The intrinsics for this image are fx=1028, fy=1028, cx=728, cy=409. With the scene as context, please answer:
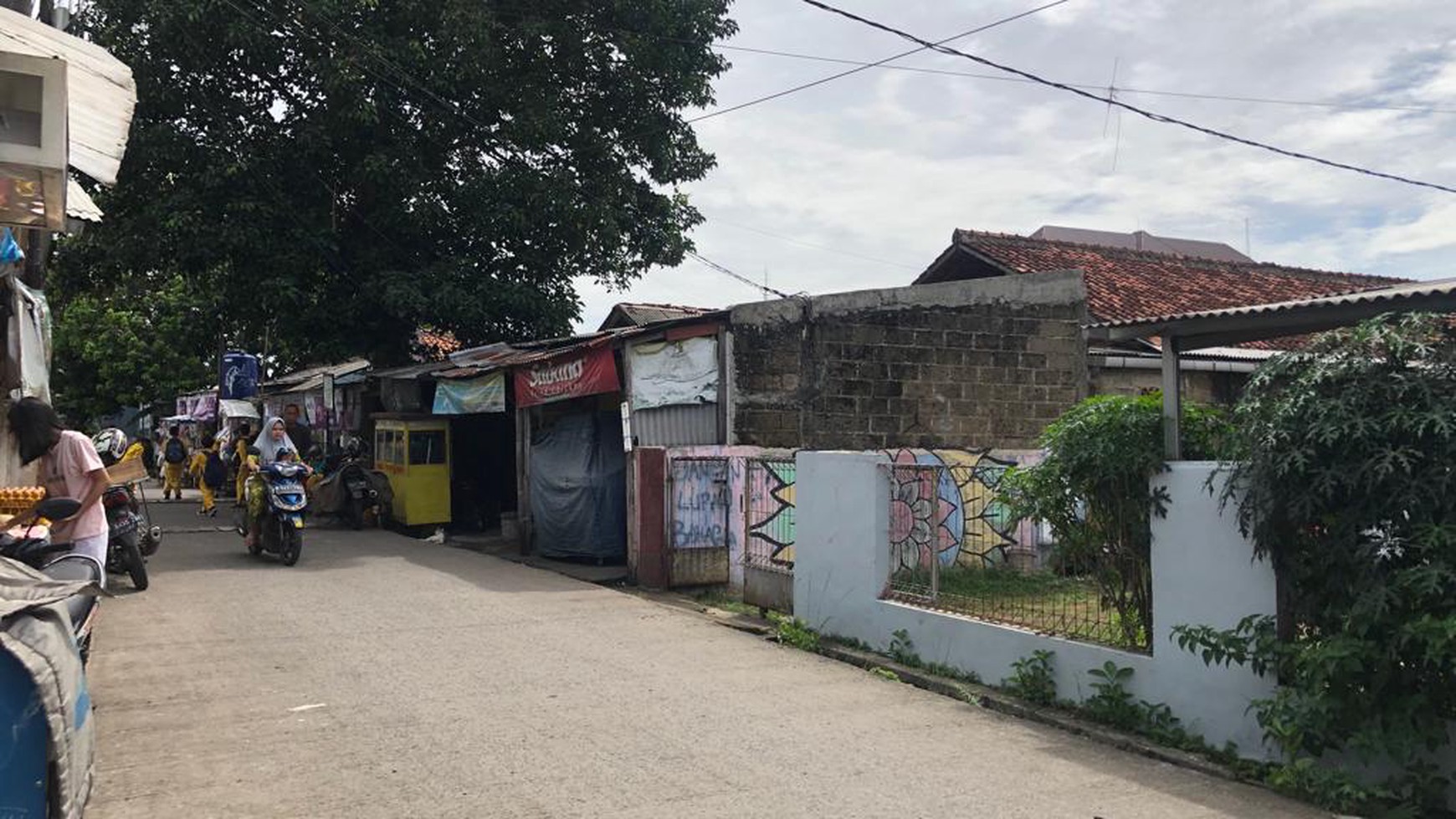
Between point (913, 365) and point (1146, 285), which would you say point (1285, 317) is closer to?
point (913, 365)

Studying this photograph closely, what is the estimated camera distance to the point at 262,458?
1209 centimetres

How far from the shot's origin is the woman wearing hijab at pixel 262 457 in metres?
12.1

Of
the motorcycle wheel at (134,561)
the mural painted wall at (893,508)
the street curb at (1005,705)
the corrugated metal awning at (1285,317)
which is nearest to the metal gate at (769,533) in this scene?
the mural painted wall at (893,508)

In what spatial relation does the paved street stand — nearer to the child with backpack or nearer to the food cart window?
the food cart window

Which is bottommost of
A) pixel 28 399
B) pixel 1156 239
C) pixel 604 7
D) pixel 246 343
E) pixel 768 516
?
pixel 768 516

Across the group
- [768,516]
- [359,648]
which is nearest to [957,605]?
[768,516]

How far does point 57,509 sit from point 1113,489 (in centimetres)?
580

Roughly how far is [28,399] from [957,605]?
6106 millimetres

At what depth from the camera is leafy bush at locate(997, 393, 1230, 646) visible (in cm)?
612

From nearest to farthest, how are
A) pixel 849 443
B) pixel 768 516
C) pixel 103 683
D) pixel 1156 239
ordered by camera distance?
pixel 103 683 < pixel 768 516 < pixel 849 443 < pixel 1156 239

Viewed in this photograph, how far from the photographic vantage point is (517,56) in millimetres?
18844

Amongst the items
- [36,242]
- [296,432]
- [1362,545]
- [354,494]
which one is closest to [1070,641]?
[1362,545]

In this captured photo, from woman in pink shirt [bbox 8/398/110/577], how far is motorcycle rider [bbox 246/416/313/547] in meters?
6.18

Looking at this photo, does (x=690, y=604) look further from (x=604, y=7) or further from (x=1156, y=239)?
(x=1156, y=239)
